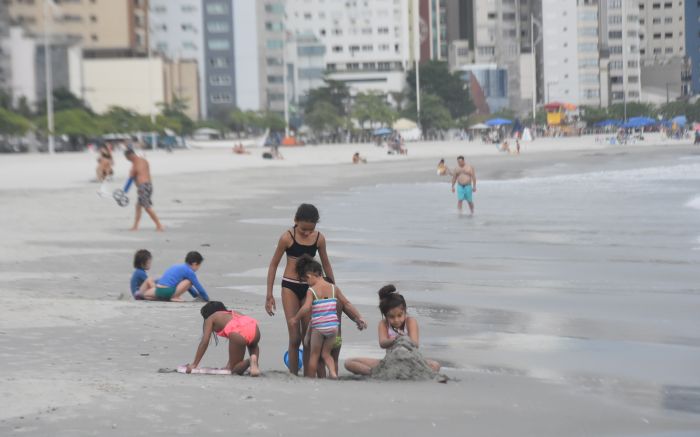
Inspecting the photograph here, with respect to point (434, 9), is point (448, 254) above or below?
below

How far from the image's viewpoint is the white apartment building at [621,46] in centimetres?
17502

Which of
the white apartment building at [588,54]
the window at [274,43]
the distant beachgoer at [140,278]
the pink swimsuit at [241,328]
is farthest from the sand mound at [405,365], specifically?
the white apartment building at [588,54]

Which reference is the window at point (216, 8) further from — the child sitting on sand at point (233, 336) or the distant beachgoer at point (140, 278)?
the child sitting on sand at point (233, 336)

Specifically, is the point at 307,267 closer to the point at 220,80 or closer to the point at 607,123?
the point at 220,80

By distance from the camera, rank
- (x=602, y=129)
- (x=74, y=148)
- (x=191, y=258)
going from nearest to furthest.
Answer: (x=191, y=258) → (x=74, y=148) → (x=602, y=129)

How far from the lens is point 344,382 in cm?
797

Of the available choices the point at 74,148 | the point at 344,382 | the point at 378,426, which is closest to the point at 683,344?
the point at 344,382

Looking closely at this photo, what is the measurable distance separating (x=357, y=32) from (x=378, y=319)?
157 m

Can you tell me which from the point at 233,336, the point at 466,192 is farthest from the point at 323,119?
the point at 233,336

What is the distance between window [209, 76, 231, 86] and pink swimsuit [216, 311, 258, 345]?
142 meters

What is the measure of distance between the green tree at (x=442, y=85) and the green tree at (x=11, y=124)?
247 ft

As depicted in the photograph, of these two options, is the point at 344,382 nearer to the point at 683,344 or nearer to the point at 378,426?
the point at 378,426

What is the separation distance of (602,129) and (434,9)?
149 feet

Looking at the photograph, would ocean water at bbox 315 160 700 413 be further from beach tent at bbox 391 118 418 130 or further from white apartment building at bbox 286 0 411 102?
white apartment building at bbox 286 0 411 102
